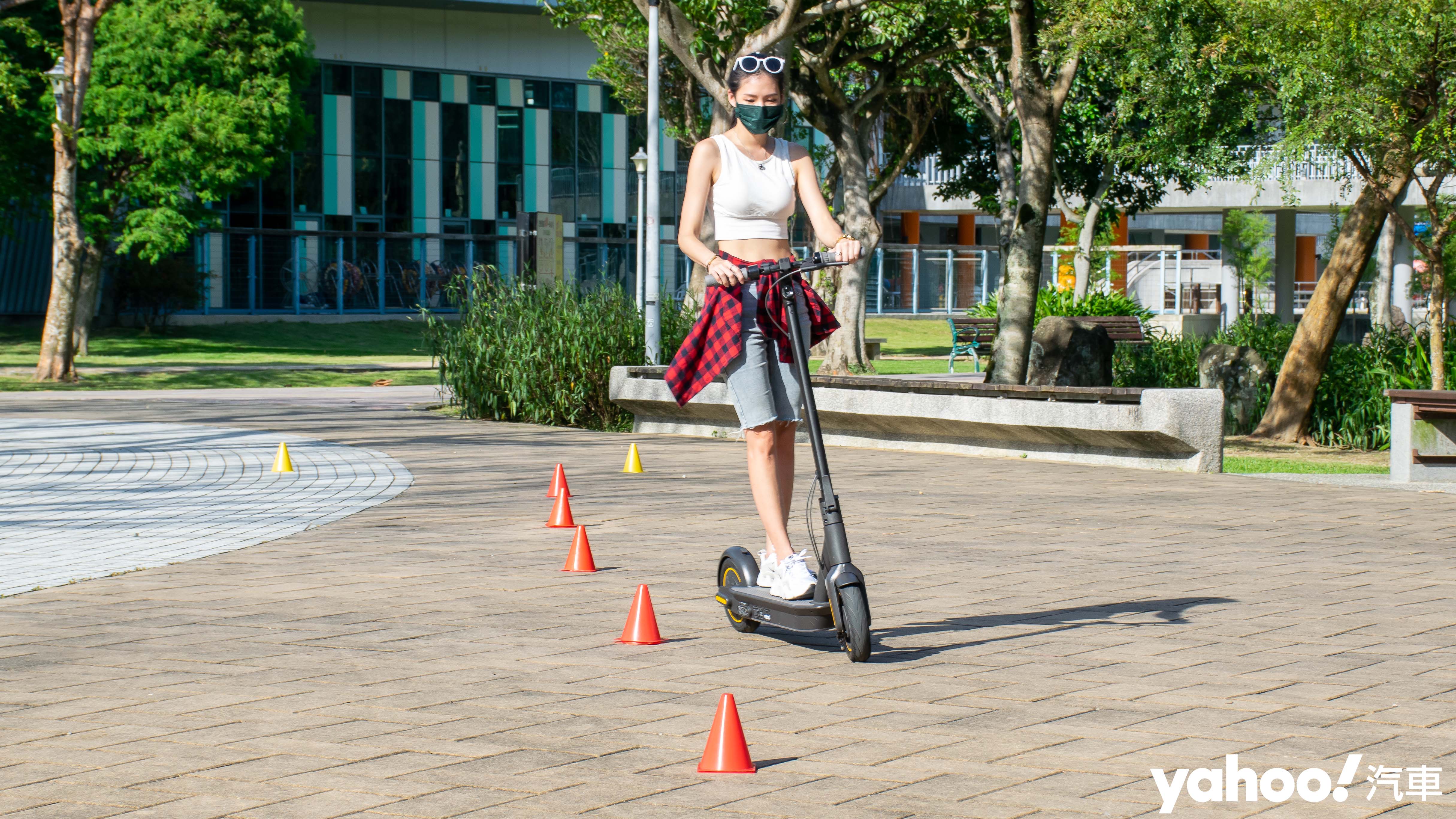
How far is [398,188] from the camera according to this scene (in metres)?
45.5

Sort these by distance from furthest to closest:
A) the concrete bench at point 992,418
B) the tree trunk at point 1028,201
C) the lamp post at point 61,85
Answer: the lamp post at point 61,85
the tree trunk at point 1028,201
the concrete bench at point 992,418

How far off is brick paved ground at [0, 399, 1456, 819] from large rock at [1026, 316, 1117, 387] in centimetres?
896

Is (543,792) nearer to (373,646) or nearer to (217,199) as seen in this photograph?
(373,646)

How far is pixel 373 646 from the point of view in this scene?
542cm

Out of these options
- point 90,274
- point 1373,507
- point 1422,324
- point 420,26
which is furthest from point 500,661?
point 420,26

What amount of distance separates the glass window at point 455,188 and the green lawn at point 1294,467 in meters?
35.8

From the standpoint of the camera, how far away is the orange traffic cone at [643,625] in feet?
17.9

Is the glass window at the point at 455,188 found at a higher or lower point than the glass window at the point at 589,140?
lower

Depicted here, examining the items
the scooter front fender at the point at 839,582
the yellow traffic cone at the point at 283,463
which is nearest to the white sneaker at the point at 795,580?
the scooter front fender at the point at 839,582

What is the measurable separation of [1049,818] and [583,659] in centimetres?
208

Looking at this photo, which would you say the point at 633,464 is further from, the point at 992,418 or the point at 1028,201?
the point at 1028,201

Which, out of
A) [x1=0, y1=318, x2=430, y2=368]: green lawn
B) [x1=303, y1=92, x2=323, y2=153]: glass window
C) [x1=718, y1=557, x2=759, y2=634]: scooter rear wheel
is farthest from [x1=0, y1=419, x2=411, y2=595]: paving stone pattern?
[x1=303, y1=92, x2=323, y2=153]: glass window

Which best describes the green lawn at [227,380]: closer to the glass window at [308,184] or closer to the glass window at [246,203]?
the glass window at [246,203]

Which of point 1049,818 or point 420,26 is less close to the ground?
point 420,26
